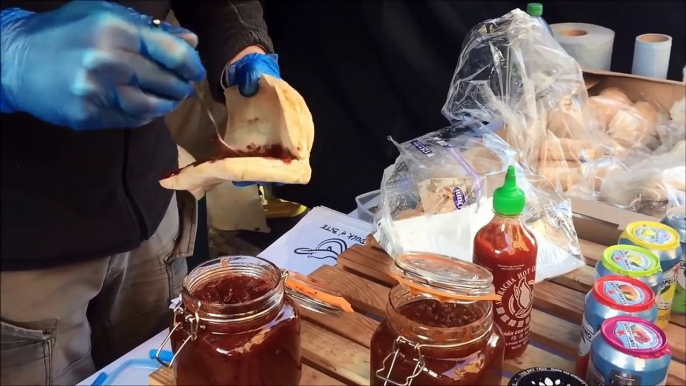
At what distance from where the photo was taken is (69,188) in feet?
2.77

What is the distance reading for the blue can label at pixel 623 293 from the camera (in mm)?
680

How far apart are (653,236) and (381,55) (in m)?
0.94

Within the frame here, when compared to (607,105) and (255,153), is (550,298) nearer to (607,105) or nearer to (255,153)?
(255,153)

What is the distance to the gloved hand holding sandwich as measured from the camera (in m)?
0.82

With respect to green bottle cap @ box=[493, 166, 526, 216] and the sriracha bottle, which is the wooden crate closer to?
the sriracha bottle

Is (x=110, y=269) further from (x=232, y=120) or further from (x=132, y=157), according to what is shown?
(x=232, y=120)

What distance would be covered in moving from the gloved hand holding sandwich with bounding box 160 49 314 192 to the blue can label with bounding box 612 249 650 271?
396 mm

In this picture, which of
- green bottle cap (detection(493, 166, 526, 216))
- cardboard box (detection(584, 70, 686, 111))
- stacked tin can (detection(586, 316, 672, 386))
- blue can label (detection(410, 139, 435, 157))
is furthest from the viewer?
cardboard box (detection(584, 70, 686, 111))

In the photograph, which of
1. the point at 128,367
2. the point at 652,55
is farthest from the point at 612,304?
the point at 652,55

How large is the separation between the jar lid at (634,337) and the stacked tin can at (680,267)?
22 cm

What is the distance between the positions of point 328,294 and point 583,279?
0.38m

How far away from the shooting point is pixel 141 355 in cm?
87

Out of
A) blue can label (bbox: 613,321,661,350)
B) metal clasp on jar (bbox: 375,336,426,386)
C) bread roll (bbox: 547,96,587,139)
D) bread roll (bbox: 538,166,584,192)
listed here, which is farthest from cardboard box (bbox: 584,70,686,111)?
metal clasp on jar (bbox: 375,336,426,386)

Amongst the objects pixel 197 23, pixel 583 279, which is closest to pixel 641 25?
pixel 583 279
